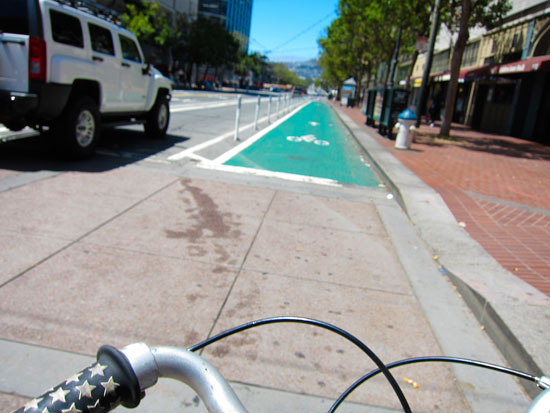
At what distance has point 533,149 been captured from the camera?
16.7m

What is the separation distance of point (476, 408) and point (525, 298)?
5.10ft

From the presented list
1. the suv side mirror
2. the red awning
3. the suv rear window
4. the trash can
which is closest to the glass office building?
the red awning

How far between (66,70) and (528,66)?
17.6 metres

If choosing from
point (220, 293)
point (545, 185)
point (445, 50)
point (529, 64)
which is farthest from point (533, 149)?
point (445, 50)

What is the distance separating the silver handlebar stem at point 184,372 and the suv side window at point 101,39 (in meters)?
7.85

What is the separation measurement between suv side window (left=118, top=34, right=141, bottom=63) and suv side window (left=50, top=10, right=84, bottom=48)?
4.85ft

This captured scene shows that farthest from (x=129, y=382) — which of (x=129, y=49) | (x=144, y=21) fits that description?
(x=144, y=21)

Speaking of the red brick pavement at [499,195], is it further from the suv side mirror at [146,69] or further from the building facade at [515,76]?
the building facade at [515,76]

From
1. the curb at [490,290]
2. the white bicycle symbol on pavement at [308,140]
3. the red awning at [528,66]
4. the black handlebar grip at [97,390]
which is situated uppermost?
the red awning at [528,66]

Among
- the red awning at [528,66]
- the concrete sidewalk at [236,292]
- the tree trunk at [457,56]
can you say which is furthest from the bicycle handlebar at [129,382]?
the red awning at [528,66]

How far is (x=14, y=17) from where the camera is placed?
638 cm

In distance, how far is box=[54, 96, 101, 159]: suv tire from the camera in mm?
7023

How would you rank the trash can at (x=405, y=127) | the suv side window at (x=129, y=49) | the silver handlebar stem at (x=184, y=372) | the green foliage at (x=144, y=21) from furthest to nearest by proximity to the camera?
the green foliage at (x=144, y=21), the trash can at (x=405, y=127), the suv side window at (x=129, y=49), the silver handlebar stem at (x=184, y=372)

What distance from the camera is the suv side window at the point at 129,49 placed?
879 centimetres
